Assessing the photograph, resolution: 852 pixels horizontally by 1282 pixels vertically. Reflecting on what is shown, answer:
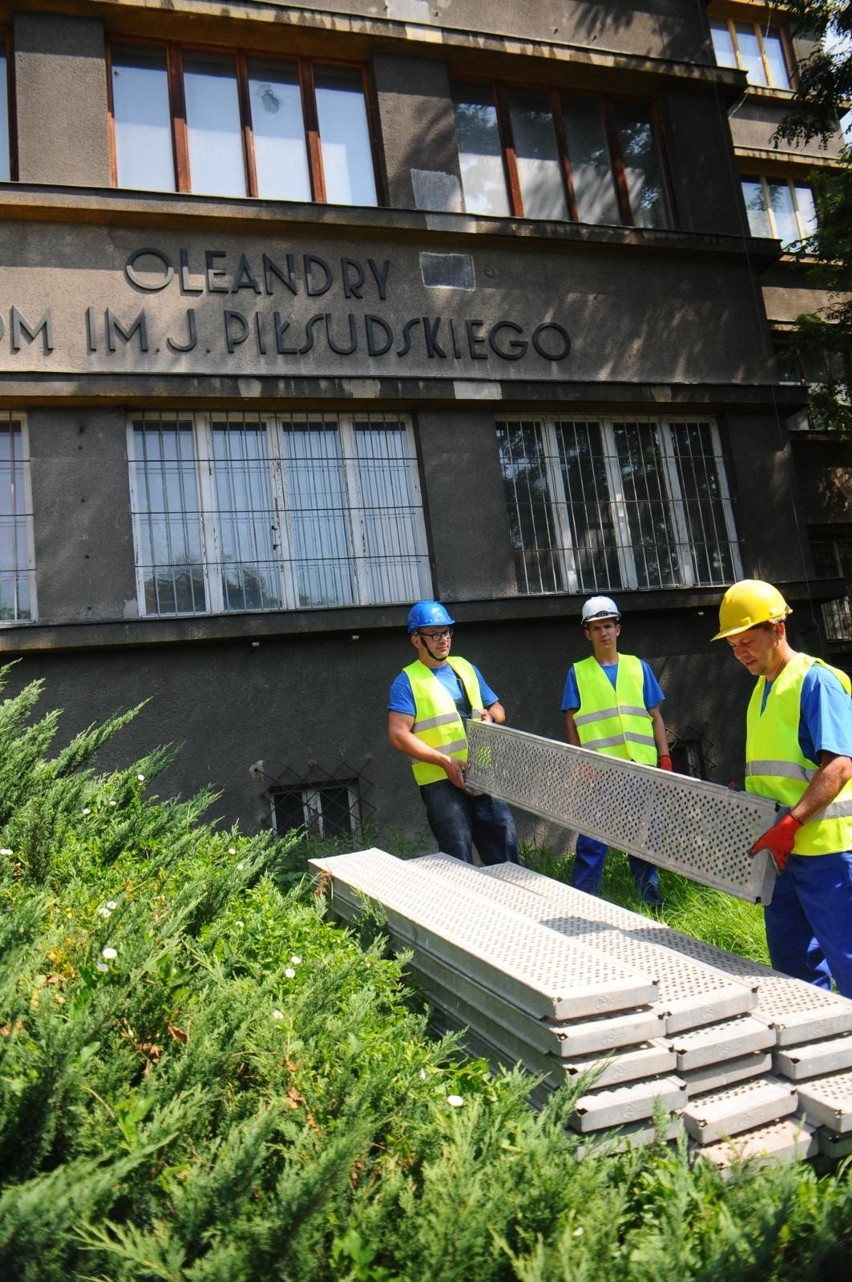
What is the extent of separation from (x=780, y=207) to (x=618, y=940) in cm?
1448

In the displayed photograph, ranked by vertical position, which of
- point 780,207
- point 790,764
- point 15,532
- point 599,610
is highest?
point 780,207

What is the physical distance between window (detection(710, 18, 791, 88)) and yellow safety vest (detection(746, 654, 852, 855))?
14435 millimetres

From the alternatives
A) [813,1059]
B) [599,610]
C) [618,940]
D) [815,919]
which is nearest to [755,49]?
[599,610]

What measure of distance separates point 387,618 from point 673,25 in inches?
287

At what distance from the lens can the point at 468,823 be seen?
240 inches

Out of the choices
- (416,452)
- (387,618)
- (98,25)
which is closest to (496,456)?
(416,452)

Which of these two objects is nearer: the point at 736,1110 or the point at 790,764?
the point at 736,1110

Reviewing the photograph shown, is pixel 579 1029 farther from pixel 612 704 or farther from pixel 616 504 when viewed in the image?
pixel 616 504

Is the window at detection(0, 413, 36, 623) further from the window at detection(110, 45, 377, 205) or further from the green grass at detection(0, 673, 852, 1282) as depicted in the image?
the green grass at detection(0, 673, 852, 1282)

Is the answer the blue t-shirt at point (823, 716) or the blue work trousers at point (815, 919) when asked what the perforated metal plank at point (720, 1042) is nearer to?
the blue work trousers at point (815, 919)

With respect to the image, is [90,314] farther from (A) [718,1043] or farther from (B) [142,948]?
(A) [718,1043]

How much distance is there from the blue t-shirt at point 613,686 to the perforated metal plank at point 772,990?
2.34 meters

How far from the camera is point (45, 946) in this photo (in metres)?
3.05

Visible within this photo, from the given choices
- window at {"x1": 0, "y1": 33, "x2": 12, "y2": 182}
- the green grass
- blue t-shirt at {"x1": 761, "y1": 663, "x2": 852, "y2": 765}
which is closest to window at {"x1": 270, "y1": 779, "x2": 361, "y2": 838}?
blue t-shirt at {"x1": 761, "y1": 663, "x2": 852, "y2": 765}
